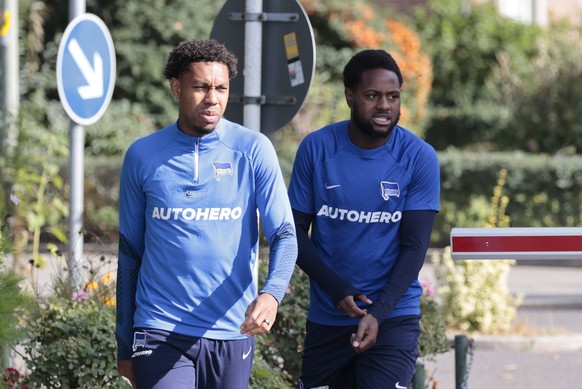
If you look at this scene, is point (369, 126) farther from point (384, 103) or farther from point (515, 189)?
point (515, 189)

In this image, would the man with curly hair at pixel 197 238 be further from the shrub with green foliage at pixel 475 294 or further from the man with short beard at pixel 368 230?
the shrub with green foliage at pixel 475 294

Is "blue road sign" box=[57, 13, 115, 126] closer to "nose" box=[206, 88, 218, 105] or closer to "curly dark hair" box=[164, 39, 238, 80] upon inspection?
"curly dark hair" box=[164, 39, 238, 80]

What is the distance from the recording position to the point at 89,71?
26.7 ft

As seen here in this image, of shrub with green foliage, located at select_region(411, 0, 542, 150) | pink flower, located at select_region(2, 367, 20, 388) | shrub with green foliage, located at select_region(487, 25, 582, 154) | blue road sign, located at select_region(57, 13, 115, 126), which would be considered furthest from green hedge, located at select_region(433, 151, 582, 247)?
pink flower, located at select_region(2, 367, 20, 388)

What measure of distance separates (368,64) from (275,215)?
2.73 ft

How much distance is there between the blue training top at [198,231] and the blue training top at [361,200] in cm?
46

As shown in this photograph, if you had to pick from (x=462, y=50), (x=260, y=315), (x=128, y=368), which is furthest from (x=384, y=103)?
(x=462, y=50)

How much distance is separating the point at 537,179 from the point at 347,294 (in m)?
14.1

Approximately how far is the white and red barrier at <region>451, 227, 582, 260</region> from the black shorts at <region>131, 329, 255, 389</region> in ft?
2.88

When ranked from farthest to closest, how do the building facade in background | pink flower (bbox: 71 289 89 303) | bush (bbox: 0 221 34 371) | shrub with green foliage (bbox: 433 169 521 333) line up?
the building facade in background < shrub with green foliage (bbox: 433 169 521 333) < pink flower (bbox: 71 289 89 303) < bush (bbox: 0 221 34 371)

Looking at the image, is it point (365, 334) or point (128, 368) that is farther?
point (365, 334)

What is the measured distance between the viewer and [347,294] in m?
4.56

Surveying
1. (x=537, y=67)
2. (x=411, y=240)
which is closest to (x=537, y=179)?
(x=537, y=67)

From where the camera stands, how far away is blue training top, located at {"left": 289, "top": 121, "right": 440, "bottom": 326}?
184 inches
